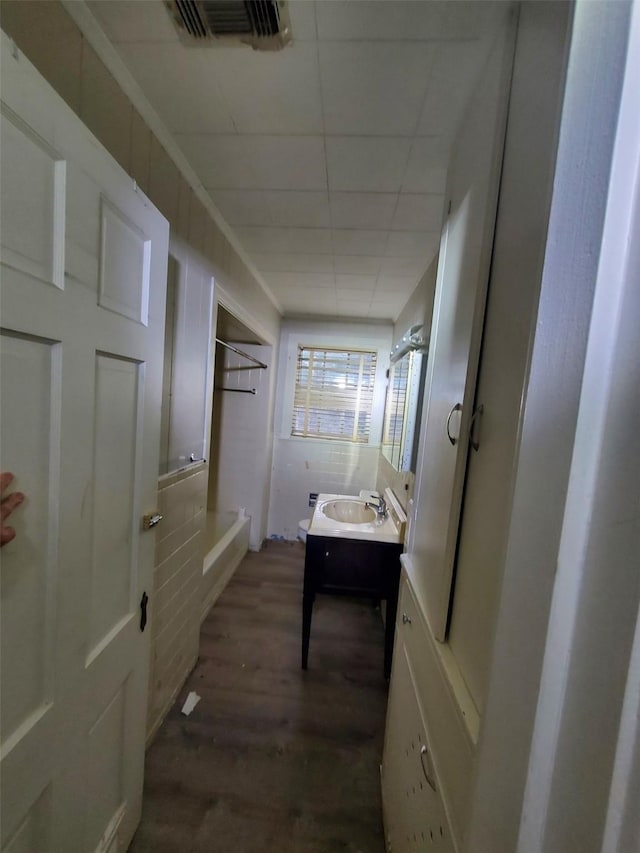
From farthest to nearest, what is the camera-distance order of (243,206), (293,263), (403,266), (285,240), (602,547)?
(293,263) → (403,266) → (285,240) → (243,206) → (602,547)

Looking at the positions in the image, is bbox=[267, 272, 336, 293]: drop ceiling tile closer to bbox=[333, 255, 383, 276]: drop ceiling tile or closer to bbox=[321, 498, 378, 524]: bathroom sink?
bbox=[333, 255, 383, 276]: drop ceiling tile

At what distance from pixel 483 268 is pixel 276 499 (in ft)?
10.5

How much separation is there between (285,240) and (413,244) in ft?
2.44

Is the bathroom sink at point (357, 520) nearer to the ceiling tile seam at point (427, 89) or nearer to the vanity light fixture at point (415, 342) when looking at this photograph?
the vanity light fixture at point (415, 342)

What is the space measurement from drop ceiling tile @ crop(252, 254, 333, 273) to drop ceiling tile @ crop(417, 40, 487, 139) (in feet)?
3.55

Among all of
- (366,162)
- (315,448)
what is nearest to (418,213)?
(366,162)

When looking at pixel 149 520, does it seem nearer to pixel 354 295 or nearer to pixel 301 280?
pixel 301 280

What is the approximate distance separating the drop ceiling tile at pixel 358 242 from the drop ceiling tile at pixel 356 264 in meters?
0.07

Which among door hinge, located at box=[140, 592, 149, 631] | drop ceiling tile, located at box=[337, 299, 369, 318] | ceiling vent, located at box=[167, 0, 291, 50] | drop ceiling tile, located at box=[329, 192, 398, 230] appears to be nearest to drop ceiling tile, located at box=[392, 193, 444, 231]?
drop ceiling tile, located at box=[329, 192, 398, 230]

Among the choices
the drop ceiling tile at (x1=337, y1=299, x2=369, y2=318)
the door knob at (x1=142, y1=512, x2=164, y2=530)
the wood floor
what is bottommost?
the wood floor

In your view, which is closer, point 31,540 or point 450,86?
point 31,540

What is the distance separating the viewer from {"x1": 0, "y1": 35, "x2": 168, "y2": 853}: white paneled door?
57 centimetres

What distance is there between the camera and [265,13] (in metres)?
0.81

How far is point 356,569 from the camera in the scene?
5.93 ft
